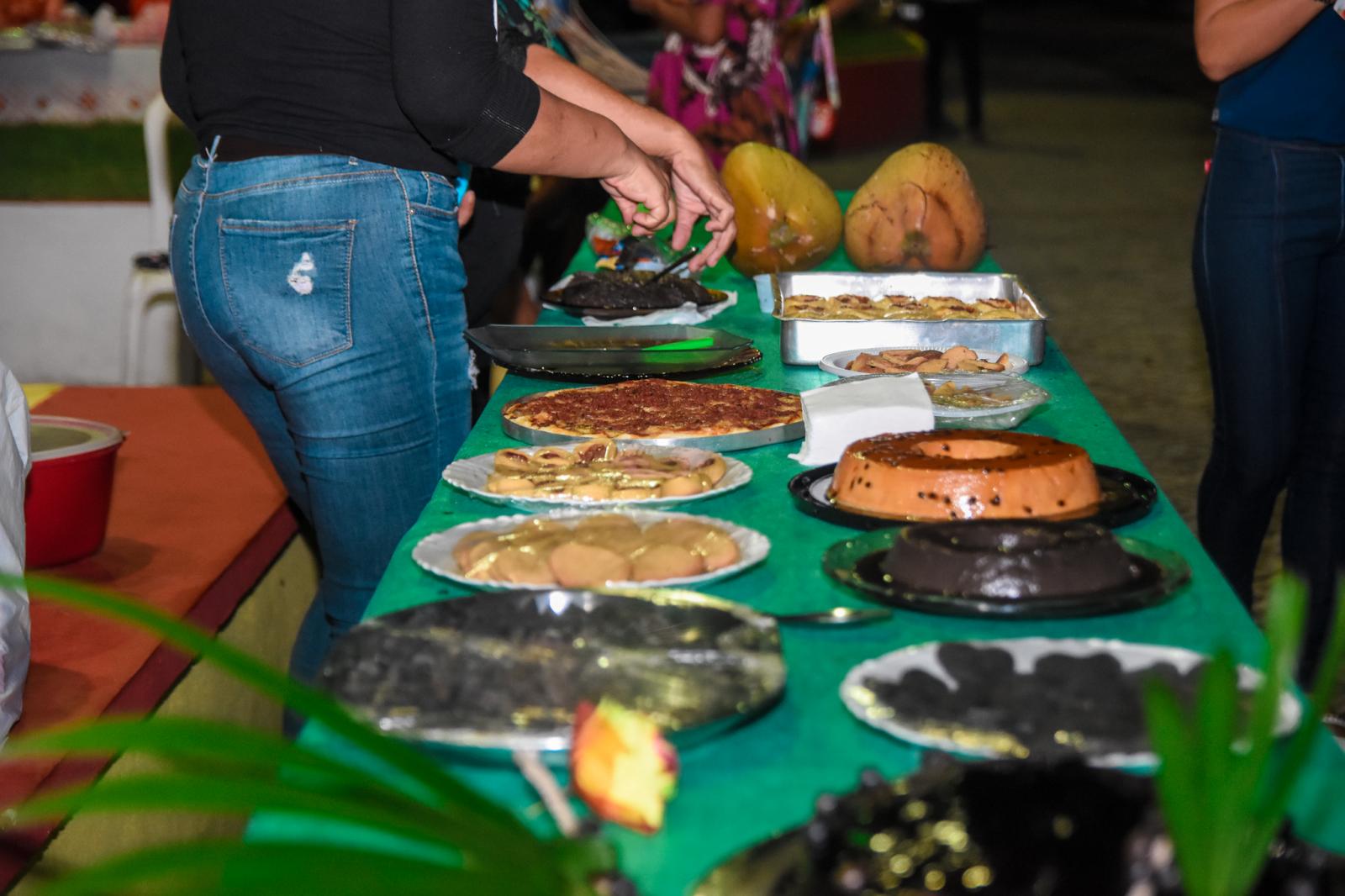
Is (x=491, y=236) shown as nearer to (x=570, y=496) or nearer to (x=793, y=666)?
(x=570, y=496)

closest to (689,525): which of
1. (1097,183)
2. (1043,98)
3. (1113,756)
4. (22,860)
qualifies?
(1113,756)

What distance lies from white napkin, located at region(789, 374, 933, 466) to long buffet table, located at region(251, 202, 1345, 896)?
38 millimetres

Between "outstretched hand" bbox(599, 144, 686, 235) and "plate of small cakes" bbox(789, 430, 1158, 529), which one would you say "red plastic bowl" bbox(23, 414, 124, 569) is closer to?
"outstretched hand" bbox(599, 144, 686, 235)

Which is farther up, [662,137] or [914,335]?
[662,137]

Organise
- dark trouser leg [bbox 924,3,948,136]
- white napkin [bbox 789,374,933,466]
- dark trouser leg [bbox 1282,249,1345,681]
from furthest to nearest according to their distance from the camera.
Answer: dark trouser leg [bbox 924,3,948,136] → dark trouser leg [bbox 1282,249,1345,681] → white napkin [bbox 789,374,933,466]

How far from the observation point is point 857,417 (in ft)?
4.61

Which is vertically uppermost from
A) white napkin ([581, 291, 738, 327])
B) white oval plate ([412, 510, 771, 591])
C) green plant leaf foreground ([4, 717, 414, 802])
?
green plant leaf foreground ([4, 717, 414, 802])

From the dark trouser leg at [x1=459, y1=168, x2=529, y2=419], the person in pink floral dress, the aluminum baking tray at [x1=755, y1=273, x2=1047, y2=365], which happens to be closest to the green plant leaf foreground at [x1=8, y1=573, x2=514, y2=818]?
the aluminum baking tray at [x1=755, y1=273, x2=1047, y2=365]

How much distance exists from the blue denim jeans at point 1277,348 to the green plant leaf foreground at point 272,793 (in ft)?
5.43

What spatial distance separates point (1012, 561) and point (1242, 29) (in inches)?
46.1

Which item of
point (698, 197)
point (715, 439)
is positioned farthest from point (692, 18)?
point (715, 439)

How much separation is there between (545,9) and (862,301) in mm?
1497

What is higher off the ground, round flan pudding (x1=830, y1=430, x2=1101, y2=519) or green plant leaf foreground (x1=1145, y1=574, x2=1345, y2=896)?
green plant leaf foreground (x1=1145, y1=574, x2=1345, y2=896)

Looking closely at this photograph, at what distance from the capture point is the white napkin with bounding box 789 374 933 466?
1.40 metres
